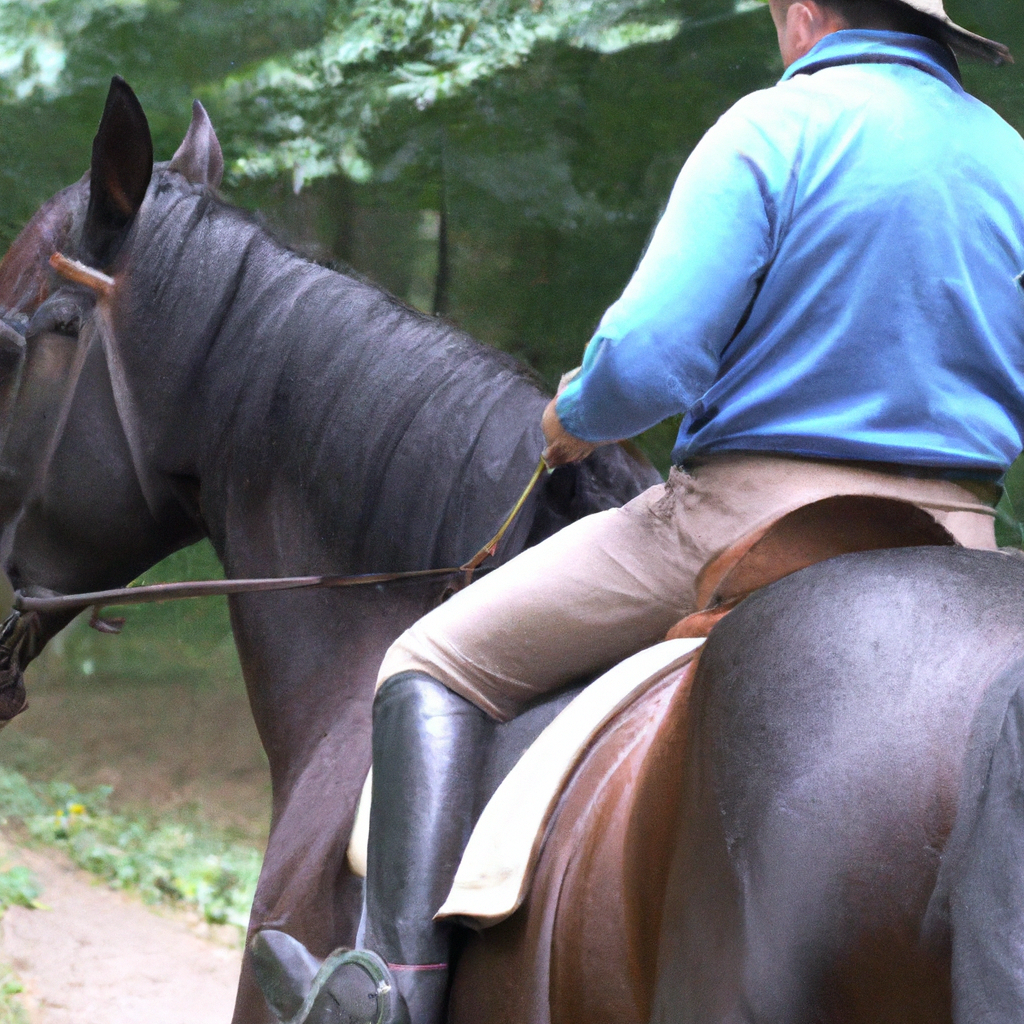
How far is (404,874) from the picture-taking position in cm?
160

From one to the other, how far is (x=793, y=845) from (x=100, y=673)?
609 centimetres

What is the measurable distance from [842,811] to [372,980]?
77 centimetres

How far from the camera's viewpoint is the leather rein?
1993 mm

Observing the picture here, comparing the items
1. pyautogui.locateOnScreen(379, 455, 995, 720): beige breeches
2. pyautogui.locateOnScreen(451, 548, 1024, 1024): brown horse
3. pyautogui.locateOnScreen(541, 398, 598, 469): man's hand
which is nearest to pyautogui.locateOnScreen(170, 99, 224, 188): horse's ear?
pyautogui.locateOnScreen(541, 398, 598, 469): man's hand

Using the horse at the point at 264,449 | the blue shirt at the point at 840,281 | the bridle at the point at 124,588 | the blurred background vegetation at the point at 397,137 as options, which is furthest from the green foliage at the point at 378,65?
the blue shirt at the point at 840,281

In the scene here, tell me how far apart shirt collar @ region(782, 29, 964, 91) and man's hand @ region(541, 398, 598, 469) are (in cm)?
53

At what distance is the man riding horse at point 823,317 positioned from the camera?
1.37 metres

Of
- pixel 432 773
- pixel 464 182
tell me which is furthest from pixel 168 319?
pixel 464 182

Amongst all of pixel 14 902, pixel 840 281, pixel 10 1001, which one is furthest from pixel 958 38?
pixel 14 902

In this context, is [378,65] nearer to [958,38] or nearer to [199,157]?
[199,157]

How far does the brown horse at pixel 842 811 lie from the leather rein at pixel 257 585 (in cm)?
74

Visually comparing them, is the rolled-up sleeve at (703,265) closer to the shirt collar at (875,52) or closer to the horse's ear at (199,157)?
the shirt collar at (875,52)

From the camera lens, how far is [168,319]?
7.78 feet

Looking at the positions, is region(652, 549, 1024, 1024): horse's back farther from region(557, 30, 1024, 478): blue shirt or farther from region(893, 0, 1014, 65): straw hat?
region(893, 0, 1014, 65): straw hat
